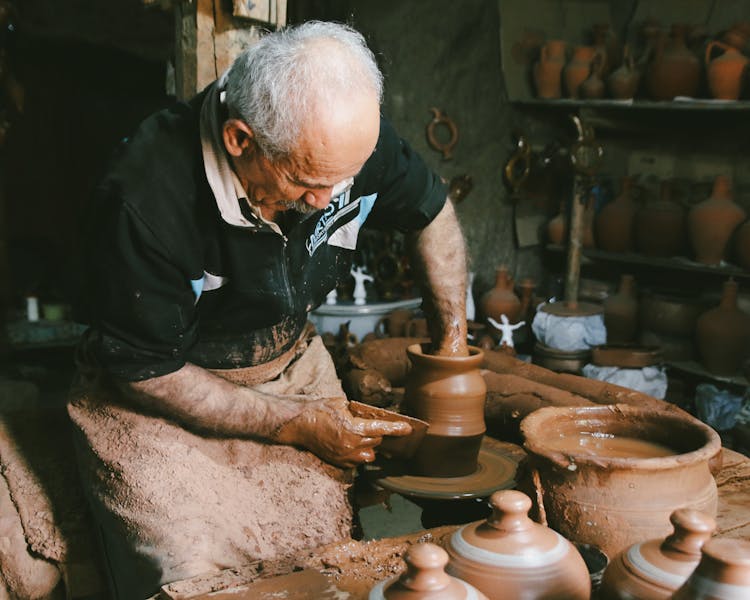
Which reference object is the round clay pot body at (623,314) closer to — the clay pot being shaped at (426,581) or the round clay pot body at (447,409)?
the round clay pot body at (447,409)

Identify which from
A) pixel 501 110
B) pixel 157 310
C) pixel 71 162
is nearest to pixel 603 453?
pixel 157 310

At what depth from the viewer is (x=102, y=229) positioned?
2088mm

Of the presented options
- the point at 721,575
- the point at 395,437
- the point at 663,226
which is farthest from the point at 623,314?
the point at 721,575

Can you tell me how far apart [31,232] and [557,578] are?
6085mm

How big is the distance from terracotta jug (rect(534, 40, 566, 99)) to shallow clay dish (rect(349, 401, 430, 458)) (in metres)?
4.37

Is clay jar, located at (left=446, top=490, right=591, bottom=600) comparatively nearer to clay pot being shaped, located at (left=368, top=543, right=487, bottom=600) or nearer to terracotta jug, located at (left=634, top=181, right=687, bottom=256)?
clay pot being shaped, located at (left=368, top=543, right=487, bottom=600)

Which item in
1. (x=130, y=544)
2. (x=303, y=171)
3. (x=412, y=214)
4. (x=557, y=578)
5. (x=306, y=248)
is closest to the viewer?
(x=557, y=578)

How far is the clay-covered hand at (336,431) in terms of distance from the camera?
7.82 ft

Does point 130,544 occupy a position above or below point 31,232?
below

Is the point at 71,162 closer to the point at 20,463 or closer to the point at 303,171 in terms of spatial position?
the point at 20,463

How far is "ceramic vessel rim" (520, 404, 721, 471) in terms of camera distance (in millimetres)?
1788

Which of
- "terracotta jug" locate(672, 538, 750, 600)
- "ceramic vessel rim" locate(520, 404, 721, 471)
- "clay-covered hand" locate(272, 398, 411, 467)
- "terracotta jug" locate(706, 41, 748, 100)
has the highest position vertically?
"terracotta jug" locate(706, 41, 748, 100)

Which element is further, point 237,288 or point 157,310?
point 237,288

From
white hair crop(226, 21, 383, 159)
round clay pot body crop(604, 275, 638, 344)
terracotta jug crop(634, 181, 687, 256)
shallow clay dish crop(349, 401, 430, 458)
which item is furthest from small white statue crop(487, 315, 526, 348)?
white hair crop(226, 21, 383, 159)
